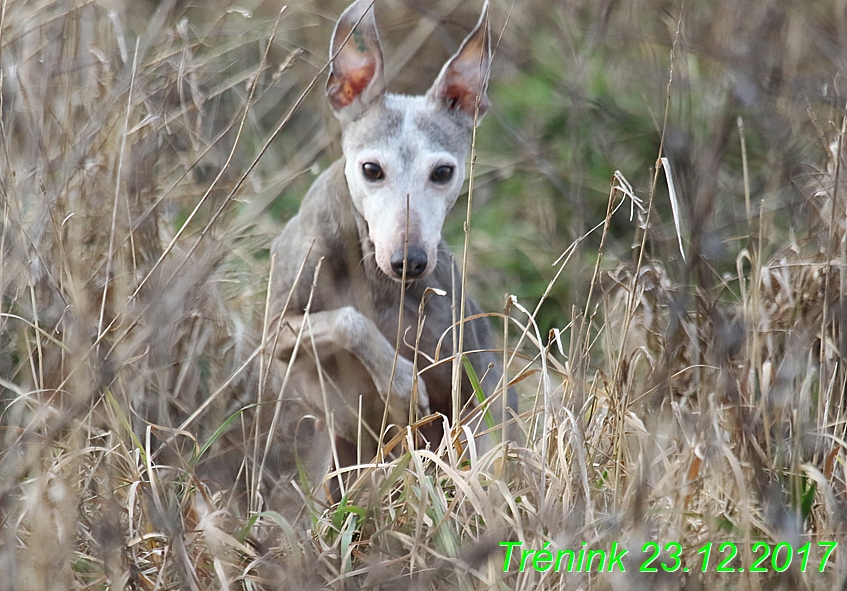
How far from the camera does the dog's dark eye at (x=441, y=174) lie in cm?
320

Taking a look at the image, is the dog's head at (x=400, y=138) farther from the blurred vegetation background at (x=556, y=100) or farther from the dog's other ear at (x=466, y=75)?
the blurred vegetation background at (x=556, y=100)

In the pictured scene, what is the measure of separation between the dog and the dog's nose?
0.31 feet

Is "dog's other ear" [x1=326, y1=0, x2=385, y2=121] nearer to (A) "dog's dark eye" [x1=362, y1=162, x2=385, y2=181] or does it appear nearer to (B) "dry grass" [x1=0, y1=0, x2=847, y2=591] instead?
(A) "dog's dark eye" [x1=362, y1=162, x2=385, y2=181]

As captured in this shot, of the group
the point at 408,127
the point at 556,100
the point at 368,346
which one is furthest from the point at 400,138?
the point at 556,100

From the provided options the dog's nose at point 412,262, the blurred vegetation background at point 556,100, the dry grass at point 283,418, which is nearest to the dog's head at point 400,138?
the dog's nose at point 412,262

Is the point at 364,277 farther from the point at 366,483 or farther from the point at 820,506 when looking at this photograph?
the point at 820,506

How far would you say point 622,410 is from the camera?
2385mm

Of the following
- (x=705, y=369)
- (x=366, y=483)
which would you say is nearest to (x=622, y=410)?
(x=705, y=369)

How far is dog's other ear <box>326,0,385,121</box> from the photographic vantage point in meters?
3.23

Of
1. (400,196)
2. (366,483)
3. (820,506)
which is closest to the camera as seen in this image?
(820,506)

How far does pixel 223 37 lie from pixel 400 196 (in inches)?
79.9

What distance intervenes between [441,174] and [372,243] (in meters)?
0.33

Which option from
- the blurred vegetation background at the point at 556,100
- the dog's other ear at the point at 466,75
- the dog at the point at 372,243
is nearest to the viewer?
the blurred vegetation background at the point at 556,100

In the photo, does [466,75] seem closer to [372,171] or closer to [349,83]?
[349,83]
